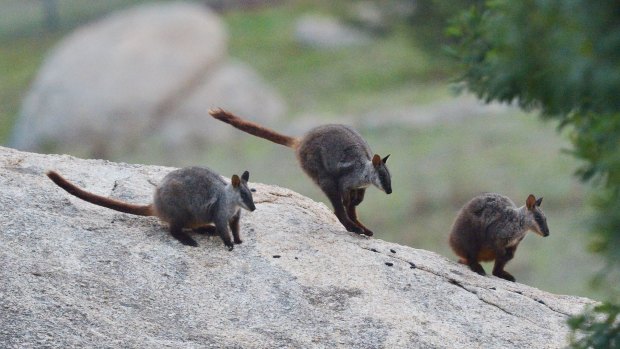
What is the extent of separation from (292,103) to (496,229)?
65.5 feet

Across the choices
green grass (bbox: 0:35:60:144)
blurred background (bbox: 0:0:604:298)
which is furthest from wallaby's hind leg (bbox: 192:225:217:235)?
green grass (bbox: 0:35:60:144)

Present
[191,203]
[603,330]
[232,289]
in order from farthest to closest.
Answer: [191,203]
[232,289]
[603,330]

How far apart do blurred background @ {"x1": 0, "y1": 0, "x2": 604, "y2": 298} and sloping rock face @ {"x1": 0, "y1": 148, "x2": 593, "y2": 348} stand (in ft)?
28.1

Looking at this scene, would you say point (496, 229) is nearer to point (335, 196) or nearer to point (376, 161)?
point (376, 161)

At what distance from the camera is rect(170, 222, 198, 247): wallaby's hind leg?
27.8ft

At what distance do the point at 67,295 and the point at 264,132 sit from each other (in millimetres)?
2993

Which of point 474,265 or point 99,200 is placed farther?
point 474,265

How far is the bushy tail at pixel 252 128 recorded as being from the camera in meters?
9.90

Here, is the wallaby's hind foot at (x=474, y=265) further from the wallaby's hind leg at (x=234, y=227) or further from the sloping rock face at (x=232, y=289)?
the wallaby's hind leg at (x=234, y=227)

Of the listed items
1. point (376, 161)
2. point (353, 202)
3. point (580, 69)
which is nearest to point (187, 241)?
point (376, 161)

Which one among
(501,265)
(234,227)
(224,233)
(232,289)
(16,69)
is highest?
(16,69)

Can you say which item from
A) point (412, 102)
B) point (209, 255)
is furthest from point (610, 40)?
point (412, 102)

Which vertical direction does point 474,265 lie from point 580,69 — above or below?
above

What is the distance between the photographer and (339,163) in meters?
9.80
